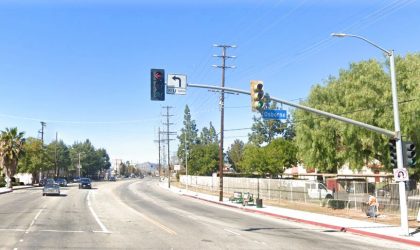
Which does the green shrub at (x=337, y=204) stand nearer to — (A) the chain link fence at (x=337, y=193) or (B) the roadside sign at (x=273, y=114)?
(A) the chain link fence at (x=337, y=193)

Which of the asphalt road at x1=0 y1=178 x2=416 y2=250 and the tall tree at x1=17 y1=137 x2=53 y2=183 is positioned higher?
the tall tree at x1=17 y1=137 x2=53 y2=183

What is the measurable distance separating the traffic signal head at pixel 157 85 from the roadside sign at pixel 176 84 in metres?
0.96

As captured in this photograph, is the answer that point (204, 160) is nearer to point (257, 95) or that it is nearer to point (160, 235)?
point (160, 235)

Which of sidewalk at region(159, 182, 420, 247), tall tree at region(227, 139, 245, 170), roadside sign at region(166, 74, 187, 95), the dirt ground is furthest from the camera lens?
tall tree at region(227, 139, 245, 170)

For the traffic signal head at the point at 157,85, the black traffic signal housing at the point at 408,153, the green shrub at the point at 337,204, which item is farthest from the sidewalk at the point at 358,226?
the traffic signal head at the point at 157,85

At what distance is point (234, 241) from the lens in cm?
1870

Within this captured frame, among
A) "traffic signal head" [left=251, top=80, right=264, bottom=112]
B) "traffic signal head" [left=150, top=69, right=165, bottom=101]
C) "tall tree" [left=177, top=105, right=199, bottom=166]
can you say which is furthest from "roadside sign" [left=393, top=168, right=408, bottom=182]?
"tall tree" [left=177, top=105, right=199, bottom=166]

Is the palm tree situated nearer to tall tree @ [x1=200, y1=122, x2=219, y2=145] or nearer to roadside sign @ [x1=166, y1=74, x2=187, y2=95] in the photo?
roadside sign @ [x1=166, y1=74, x2=187, y2=95]

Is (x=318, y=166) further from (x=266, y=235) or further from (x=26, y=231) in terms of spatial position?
(x=26, y=231)

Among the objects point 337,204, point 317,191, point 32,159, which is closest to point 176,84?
point 337,204

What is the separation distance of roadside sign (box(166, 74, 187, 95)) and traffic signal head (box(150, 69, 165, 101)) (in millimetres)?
956

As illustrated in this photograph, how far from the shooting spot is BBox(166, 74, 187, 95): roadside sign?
1916 cm

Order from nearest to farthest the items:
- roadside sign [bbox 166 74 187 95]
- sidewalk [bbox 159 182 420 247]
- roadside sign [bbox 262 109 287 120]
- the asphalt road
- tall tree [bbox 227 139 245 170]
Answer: the asphalt road < roadside sign [bbox 166 74 187 95] < sidewalk [bbox 159 182 420 247] < roadside sign [bbox 262 109 287 120] < tall tree [bbox 227 139 245 170]

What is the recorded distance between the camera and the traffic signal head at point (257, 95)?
66.0 ft
